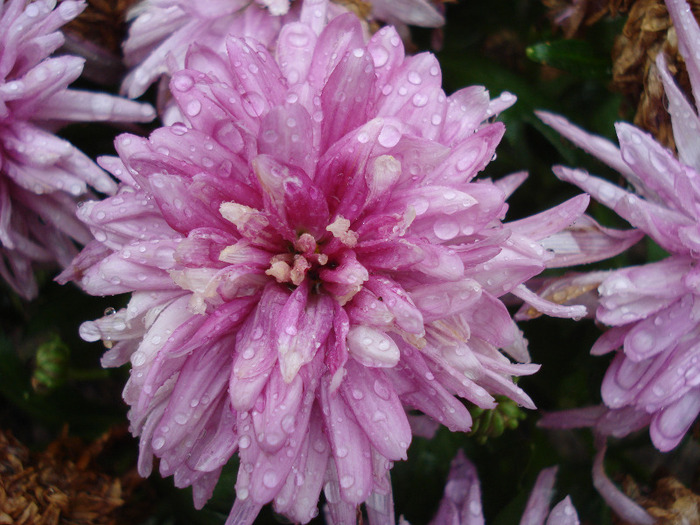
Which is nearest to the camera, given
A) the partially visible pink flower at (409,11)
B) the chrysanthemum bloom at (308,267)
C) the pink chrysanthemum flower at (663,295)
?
the chrysanthemum bloom at (308,267)

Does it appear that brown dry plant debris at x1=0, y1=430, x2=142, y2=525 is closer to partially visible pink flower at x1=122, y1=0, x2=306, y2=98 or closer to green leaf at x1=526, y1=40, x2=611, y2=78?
partially visible pink flower at x1=122, y1=0, x2=306, y2=98

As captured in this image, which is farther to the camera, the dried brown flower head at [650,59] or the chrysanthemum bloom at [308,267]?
the dried brown flower head at [650,59]

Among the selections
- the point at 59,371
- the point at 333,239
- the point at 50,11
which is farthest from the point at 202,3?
the point at 59,371

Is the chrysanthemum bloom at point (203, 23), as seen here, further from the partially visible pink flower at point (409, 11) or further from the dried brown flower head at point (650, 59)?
the dried brown flower head at point (650, 59)

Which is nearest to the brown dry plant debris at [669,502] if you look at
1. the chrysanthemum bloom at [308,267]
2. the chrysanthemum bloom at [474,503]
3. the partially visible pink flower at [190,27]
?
the chrysanthemum bloom at [474,503]

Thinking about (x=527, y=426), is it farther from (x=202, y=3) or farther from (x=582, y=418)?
(x=202, y=3)

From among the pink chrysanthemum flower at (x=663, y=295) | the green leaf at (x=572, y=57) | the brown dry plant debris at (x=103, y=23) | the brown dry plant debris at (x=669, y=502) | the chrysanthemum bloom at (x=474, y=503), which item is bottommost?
the brown dry plant debris at (x=669, y=502)
